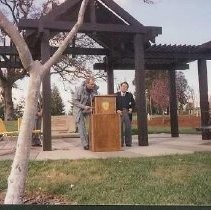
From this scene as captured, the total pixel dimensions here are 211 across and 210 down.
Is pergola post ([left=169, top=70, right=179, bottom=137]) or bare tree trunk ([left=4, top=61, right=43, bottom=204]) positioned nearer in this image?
bare tree trunk ([left=4, top=61, right=43, bottom=204])

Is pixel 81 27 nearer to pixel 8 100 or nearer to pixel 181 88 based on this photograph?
pixel 8 100

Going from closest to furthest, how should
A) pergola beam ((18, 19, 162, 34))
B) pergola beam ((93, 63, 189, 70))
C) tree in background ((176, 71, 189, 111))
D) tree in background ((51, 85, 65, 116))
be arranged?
pergola beam ((18, 19, 162, 34)), pergola beam ((93, 63, 189, 70)), tree in background ((51, 85, 65, 116)), tree in background ((176, 71, 189, 111))

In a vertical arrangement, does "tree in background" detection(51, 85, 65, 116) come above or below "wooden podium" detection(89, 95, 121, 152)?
above

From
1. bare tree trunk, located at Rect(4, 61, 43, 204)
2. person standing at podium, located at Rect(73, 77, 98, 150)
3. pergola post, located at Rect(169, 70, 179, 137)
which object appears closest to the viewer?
bare tree trunk, located at Rect(4, 61, 43, 204)

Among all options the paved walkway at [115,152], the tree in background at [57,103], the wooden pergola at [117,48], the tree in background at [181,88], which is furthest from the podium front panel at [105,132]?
the tree in background at [181,88]

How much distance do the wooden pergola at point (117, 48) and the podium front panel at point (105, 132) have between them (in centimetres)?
125

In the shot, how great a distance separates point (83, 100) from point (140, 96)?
1.66 m

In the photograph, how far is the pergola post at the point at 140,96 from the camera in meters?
12.6

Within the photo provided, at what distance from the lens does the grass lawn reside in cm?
582

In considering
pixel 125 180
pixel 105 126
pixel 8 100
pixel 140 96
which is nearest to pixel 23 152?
pixel 125 180

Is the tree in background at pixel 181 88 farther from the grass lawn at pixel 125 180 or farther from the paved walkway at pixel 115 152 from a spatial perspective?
the grass lawn at pixel 125 180

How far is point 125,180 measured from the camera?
6.78 meters

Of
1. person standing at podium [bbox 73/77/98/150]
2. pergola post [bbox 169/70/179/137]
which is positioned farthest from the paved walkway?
pergola post [bbox 169/70/179/137]

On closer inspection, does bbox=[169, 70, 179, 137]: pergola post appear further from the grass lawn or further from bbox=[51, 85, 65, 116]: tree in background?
bbox=[51, 85, 65, 116]: tree in background
